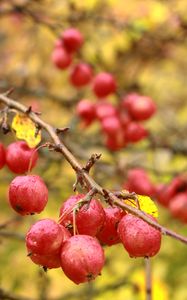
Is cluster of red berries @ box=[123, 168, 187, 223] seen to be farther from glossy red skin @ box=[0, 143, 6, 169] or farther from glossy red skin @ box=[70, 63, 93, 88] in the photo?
glossy red skin @ box=[0, 143, 6, 169]

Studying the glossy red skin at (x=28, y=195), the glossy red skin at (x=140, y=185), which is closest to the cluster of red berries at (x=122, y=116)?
the glossy red skin at (x=140, y=185)

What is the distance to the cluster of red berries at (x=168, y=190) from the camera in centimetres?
153

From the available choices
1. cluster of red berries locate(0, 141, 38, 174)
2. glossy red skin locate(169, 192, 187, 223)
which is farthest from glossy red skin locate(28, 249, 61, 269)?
glossy red skin locate(169, 192, 187, 223)

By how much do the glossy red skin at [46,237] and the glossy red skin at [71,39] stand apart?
1165 millimetres

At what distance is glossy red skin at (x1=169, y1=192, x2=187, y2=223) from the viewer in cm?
151

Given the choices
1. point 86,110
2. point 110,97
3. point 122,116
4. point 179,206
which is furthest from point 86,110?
point 110,97

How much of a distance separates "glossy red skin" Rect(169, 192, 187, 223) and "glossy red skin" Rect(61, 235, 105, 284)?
736mm

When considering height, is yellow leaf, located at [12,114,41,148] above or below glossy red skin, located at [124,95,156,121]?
below

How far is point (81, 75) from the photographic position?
198cm

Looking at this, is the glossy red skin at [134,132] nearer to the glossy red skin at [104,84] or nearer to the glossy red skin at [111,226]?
the glossy red skin at [104,84]

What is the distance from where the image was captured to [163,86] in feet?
12.3

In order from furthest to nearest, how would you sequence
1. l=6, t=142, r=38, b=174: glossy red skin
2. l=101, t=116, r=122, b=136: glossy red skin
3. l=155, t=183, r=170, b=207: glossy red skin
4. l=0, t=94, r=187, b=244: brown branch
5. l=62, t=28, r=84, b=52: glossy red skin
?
l=62, t=28, r=84, b=52: glossy red skin → l=101, t=116, r=122, b=136: glossy red skin → l=155, t=183, r=170, b=207: glossy red skin → l=6, t=142, r=38, b=174: glossy red skin → l=0, t=94, r=187, b=244: brown branch

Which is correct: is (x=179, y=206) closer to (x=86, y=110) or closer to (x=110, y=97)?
(x=86, y=110)

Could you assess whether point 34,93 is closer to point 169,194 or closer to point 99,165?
point 99,165
